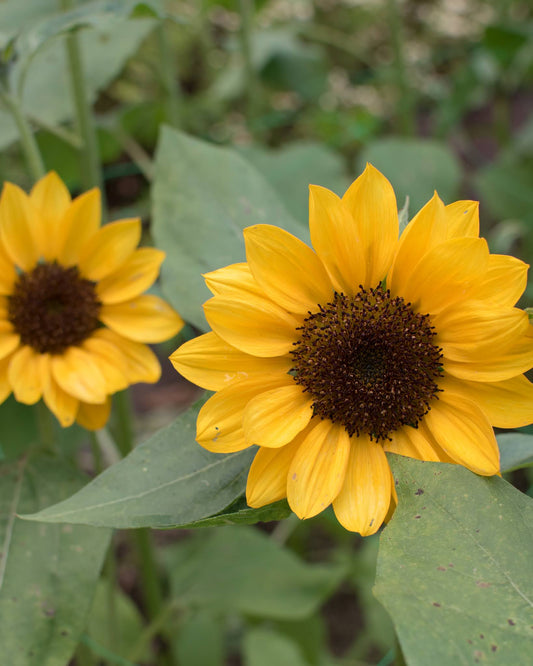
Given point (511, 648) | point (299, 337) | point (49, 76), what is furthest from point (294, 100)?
point (511, 648)

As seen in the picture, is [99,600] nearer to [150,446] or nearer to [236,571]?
[236,571]

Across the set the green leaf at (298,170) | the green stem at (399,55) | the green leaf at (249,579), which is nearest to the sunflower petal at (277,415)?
the green leaf at (249,579)

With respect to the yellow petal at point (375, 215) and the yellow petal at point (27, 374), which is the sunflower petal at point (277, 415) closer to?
the yellow petal at point (375, 215)

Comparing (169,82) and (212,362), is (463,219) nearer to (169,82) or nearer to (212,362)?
(212,362)

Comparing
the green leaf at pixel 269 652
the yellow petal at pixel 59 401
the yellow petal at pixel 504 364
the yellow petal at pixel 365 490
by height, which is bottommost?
the green leaf at pixel 269 652

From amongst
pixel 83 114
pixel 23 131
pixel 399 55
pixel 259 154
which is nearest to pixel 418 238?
pixel 23 131

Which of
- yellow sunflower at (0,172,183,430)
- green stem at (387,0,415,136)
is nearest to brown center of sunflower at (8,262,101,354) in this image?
yellow sunflower at (0,172,183,430)
